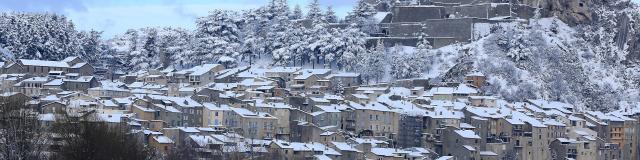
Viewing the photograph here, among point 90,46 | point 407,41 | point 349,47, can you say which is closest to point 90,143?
point 349,47

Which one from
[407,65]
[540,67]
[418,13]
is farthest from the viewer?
[418,13]

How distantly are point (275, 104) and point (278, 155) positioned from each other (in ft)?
32.2

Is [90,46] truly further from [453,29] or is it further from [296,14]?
[453,29]

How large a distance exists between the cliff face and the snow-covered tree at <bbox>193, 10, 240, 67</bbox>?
19.0 metres

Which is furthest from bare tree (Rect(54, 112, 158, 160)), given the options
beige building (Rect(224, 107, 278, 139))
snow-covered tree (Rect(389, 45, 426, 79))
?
snow-covered tree (Rect(389, 45, 426, 79))

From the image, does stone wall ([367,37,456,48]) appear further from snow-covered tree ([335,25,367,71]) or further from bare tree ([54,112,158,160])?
bare tree ([54,112,158,160])

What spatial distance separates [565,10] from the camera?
106 m

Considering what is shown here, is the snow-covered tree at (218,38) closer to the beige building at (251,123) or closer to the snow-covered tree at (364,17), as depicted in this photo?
the snow-covered tree at (364,17)

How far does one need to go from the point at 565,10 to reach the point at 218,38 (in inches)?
883

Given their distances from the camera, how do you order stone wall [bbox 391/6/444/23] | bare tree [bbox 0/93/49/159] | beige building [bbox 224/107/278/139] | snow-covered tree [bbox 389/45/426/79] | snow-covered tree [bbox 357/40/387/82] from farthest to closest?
stone wall [bbox 391/6/444/23], snow-covered tree [bbox 357/40/387/82], snow-covered tree [bbox 389/45/426/79], beige building [bbox 224/107/278/139], bare tree [bbox 0/93/49/159]

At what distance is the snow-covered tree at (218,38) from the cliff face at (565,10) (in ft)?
62.4

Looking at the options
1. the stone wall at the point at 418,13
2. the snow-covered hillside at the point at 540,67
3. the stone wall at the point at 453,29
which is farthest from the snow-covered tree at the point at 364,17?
the snow-covered hillside at the point at 540,67

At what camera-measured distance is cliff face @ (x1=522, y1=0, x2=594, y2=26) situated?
105375 millimetres

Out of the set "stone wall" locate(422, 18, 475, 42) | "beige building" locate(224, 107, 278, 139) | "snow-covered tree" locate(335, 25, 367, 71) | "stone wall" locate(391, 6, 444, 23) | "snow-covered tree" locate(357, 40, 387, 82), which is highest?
"stone wall" locate(391, 6, 444, 23)
